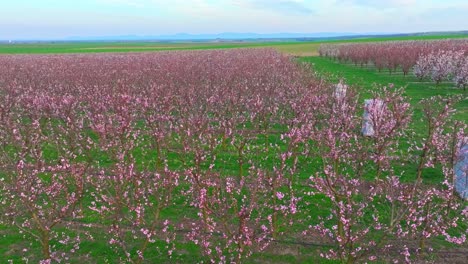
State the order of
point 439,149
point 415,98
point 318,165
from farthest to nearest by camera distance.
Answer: point 415,98 < point 318,165 < point 439,149

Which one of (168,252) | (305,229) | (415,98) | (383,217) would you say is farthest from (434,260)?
(415,98)

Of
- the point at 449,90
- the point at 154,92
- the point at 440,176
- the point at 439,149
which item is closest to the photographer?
the point at 439,149

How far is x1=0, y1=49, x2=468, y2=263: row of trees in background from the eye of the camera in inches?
381

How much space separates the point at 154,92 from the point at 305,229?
604 inches

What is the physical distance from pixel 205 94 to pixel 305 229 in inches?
565

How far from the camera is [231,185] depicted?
9.62m

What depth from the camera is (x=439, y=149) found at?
12484 millimetres

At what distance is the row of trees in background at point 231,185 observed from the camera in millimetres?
9680

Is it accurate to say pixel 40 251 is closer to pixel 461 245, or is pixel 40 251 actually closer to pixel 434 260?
pixel 434 260

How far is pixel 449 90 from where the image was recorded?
1406 inches

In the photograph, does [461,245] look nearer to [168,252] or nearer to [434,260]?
[434,260]

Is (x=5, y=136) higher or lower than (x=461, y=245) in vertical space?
higher

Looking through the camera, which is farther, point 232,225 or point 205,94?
point 205,94

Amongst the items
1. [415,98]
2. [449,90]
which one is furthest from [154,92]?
[449,90]
